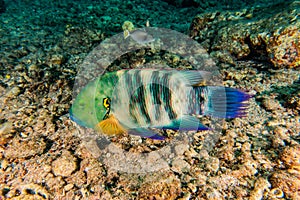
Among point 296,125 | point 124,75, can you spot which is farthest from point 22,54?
point 296,125

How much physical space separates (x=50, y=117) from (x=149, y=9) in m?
5.20

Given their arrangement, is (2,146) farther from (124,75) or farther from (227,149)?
(227,149)

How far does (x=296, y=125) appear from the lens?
6.48 feet

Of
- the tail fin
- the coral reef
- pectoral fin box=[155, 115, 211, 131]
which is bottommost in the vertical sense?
pectoral fin box=[155, 115, 211, 131]

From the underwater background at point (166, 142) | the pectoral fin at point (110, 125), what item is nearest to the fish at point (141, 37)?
the underwater background at point (166, 142)

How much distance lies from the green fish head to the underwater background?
1.28 feet

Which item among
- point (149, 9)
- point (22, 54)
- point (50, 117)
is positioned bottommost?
point (50, 117)

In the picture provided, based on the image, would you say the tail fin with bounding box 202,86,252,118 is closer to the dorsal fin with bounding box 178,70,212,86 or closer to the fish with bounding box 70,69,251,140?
the fish with bounding box 70,69,251,140

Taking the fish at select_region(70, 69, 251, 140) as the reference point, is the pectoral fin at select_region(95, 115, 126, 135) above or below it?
below

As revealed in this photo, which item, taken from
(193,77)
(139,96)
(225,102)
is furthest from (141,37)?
(225,102)

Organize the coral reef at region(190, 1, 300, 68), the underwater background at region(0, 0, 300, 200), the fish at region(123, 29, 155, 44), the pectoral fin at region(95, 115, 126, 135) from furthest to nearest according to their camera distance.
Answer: the fish at region(123, 29, 155, 44) → the coral reef at region(190, 1, 300, 68) → the pectoral fin at region(95, 115, 126, 135) → the underwater background at region(0, 0, 300, 200)

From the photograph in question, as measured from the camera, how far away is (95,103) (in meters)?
1.73

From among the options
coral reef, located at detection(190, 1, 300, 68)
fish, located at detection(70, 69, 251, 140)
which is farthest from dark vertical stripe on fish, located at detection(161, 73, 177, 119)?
coral reef, located at detection(190, 1, 300, 68)

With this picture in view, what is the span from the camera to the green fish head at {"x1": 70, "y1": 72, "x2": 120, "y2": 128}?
1722 mm
